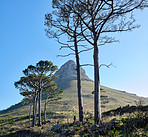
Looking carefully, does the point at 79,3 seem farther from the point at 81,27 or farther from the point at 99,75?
the point at 99,75

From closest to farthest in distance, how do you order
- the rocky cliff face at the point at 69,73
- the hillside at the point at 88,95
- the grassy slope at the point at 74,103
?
the grassy slope at the point at 74,103 < the hillside at the point at 88,95 < the rocky cliff face at the point at 69,73

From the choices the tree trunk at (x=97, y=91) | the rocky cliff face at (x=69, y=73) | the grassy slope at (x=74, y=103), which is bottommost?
the grassy slope at (x=74, y=103)

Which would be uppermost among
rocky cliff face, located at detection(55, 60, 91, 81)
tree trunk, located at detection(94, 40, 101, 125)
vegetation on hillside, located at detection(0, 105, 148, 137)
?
rocky cliff face, located at detection(55, 60, 91, 81)

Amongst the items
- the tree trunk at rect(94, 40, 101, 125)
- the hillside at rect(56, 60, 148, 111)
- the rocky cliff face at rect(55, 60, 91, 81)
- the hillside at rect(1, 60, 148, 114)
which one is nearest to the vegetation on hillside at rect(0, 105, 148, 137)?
the tree trunk at rect(94, 40, 101, 125)

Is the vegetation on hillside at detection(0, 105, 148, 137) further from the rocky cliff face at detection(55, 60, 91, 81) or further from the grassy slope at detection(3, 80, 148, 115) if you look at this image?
the rocky cliff face at detection(55, 60, 91, 81)

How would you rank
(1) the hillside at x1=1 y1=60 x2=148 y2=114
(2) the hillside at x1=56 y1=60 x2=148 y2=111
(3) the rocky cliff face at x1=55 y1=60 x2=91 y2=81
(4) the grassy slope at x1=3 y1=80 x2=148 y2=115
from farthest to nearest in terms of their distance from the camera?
(3) the rocky cliff face at x1=55 y1=60 x2=91 y2=81, (2) the hillside at x1=56 y1=60 x2=148 y2=111, (1) the hillside at x1=1 y1=60 x2=148 y2=114, (4) the grassy slope at x1=3 y1=80 x2=148 y2=115

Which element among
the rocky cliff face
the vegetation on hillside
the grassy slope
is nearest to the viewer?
the vegetation on hillside

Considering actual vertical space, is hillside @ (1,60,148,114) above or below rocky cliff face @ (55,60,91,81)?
below

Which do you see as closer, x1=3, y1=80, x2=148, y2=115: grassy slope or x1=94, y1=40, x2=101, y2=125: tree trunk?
x1=94, y1=40, x2=101, y2=125: tree trunk

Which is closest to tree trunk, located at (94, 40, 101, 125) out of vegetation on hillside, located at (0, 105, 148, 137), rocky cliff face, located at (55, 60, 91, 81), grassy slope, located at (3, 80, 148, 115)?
vegetation on hillside, located at (0, 105, 148, 137)

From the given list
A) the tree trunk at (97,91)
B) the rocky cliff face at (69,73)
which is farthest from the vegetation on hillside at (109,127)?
the rocky cliff face at (69,73)

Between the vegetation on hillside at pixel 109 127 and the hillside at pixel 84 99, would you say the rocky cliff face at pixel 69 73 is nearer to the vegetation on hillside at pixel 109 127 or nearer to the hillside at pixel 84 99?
the hillside at pixel 84 99

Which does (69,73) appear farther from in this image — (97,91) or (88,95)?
(97,91)

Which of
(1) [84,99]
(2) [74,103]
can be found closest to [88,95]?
(1) [84,99]
